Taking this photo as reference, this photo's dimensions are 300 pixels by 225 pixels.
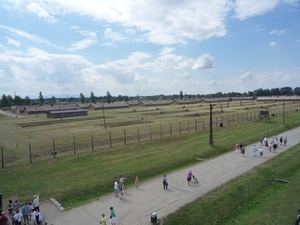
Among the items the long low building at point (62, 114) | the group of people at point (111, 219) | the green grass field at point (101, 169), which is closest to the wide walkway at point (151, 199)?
the group of people at point (111, 219)

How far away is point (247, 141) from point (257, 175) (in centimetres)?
1374

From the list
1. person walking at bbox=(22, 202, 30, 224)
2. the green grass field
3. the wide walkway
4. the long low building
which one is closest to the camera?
person walking at bbox=(22, 202, 30, 224)

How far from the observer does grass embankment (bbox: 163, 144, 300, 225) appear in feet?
51.4

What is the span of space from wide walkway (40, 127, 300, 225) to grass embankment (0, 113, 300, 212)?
4.02 feet

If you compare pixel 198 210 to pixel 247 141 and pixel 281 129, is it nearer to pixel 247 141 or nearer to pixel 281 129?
pixel 247 141

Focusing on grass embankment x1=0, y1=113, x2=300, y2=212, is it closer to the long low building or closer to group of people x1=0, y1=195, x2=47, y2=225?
group of people x1=0, y1=195, x2=47, y2=225

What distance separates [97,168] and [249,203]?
13734 millimetres

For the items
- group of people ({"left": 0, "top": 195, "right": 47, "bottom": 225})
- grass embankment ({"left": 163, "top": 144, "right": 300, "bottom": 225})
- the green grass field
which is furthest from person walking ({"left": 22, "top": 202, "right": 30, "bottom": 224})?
grass embankment ({"left": 163, "top": 144, "right": 300, "bottom": 225})

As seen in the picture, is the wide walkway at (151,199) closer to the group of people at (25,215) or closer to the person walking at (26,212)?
the group of people at (25,215)

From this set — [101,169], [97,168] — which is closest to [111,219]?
[101,169]

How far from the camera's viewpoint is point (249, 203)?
60.8 ft

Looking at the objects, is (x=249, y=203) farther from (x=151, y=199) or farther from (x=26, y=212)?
(x=26, y=212)

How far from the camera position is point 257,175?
21.9 metres

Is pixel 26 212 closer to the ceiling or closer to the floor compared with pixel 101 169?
closer to the ceiling
